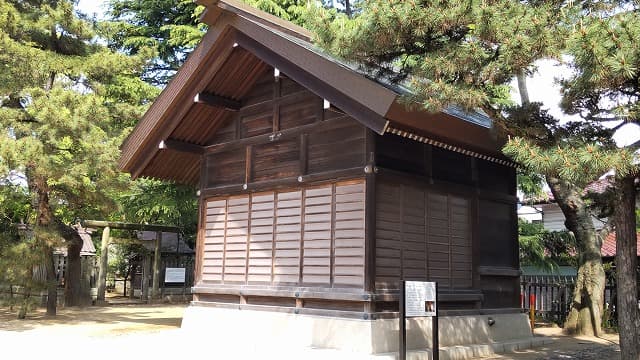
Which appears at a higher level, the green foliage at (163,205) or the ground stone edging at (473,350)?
the green foliage at (163,205)

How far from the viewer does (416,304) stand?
7.60 meters

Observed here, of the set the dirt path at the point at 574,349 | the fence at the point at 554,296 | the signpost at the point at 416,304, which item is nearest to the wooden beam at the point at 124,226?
the fence at the point at 554,296

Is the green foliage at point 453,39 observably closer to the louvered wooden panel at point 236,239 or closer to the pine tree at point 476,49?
the pine tree at point 476,49

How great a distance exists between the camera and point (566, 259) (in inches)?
691

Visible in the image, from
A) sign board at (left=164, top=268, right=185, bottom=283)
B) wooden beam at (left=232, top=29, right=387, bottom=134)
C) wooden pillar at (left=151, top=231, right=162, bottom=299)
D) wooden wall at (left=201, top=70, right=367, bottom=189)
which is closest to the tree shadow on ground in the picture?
wooden pillar at (left=151, top=231, right=162, bottom=299)

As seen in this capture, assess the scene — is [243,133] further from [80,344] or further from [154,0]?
[154,0]

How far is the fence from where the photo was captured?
14.9 m

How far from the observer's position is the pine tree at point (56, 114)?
12.2 meters

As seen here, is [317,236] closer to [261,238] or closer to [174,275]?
[261,238]

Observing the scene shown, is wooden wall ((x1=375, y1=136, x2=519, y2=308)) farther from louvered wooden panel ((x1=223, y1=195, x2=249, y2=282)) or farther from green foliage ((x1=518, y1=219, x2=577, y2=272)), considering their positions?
green foliage ((x1=518, y1=219, x2=577, y2=272))

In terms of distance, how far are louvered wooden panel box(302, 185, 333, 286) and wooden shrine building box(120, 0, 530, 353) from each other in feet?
0.08

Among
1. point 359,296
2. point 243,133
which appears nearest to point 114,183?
point 243,133

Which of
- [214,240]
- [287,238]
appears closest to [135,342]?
[214,240]

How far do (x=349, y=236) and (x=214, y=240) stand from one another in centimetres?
370
